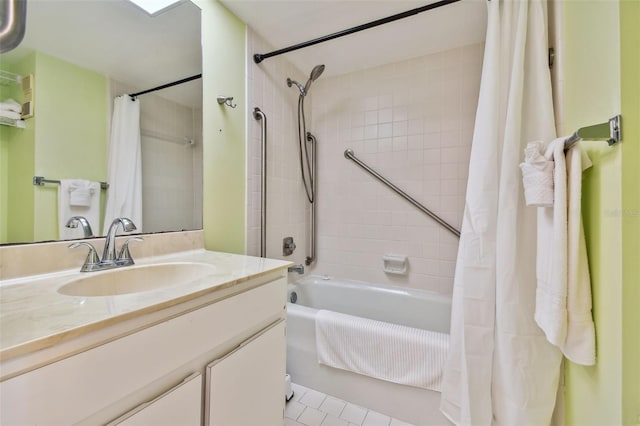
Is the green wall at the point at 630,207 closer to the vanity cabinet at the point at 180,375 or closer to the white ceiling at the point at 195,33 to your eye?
the vanity cabinet at the point at 180,375

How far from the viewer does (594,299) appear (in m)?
0.76

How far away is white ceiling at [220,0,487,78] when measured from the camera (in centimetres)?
138

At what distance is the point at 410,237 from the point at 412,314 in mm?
544

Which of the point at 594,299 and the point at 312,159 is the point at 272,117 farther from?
the point at 594,299

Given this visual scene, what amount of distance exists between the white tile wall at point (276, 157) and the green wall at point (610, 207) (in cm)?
148

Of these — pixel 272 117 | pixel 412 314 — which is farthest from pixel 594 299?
pixel 272 117

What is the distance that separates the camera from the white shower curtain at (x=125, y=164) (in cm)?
98

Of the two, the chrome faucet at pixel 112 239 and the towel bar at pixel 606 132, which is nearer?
the towel bar at pixel 606 132

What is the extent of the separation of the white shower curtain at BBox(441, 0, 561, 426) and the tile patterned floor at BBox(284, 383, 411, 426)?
1.13 ft

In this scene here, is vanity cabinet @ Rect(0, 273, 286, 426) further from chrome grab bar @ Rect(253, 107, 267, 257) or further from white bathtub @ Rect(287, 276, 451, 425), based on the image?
chrome grab bar @ Rect(253, 107, 267, 257)

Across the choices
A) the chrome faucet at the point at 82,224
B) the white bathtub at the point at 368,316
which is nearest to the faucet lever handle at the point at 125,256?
the chrome faucet at the point at 82,224

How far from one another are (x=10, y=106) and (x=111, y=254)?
1.71 feet

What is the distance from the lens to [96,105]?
93 centimetres

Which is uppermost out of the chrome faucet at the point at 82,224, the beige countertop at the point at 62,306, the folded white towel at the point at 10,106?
the folded white towel at the point at 10,106
